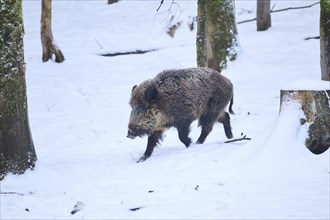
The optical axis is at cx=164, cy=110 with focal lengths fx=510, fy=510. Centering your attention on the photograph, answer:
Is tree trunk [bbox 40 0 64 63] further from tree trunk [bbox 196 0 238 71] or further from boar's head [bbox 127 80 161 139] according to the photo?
boar's head [bbox 127 80 161 139]

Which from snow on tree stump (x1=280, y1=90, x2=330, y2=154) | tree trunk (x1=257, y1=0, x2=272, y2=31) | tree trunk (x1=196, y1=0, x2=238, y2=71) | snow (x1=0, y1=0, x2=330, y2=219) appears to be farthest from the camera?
tree trunk (x1=257, y1=0, x2=272, y2=31)

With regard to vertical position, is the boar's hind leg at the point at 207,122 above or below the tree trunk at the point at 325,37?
below

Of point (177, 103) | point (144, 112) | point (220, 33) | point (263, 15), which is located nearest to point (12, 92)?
point (144, 112)

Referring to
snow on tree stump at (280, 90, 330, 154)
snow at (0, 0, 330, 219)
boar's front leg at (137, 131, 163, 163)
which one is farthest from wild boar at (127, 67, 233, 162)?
snow on tree stump at (280, 90, 330, 154)

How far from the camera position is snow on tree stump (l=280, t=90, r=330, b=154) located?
575 centimetres

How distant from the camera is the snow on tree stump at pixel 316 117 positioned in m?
5.75

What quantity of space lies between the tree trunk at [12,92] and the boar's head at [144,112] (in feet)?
5.71

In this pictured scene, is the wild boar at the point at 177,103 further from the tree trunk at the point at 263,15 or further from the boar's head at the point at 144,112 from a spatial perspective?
the tree trunk at the point at 263,15

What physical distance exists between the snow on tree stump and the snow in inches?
4.0

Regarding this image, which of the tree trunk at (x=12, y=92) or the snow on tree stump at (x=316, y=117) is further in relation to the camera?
the tree trunk at (x=12, y=92)

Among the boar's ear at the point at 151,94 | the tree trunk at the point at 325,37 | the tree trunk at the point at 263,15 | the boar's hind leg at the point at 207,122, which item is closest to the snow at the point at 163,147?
the boar's hind leg at the point at 207,122

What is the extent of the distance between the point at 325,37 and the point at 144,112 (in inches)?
133

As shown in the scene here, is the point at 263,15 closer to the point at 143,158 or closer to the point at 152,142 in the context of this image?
the point at 152,142

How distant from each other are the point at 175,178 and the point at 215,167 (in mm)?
486
